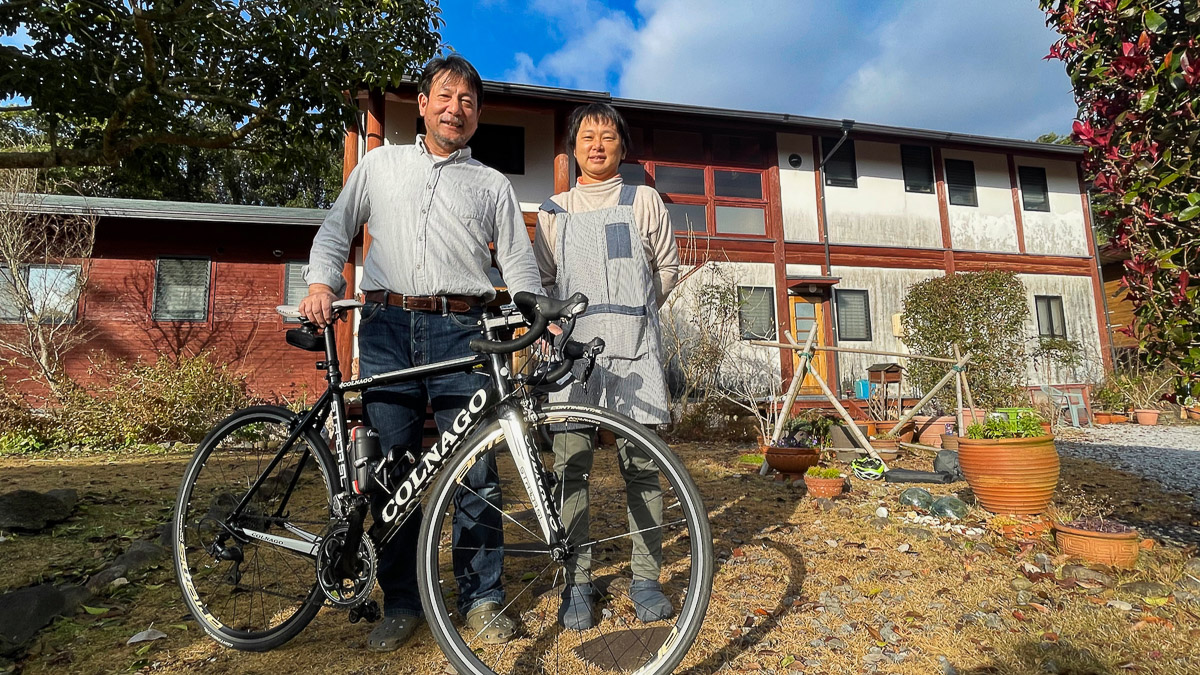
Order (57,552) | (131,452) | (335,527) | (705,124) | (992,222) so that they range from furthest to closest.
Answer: (992,222) → (705,124) → (131,452) → (57,552) → (335,527)

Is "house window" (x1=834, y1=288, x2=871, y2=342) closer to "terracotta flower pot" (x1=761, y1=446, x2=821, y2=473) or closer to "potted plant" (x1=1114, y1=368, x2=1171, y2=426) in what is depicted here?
"potted plant" (x1=1114, y1=368, x2=1171, y2=426)

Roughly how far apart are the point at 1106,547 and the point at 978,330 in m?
8.04

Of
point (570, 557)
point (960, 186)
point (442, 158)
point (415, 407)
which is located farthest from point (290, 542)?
point (960, 186)

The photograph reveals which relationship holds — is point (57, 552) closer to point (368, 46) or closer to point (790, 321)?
point (368, 46)

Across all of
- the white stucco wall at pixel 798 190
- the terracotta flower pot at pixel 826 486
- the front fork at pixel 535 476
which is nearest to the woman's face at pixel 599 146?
the front fork at pixel 535 476

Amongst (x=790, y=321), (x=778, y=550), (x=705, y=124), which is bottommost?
(x=778, y=550)

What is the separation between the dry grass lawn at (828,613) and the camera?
2010mm

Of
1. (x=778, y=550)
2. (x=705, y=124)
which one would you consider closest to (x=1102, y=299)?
(x=705, y=124)

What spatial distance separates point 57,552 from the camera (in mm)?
3143

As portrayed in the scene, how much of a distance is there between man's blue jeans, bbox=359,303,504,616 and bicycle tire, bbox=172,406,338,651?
25 centimetres

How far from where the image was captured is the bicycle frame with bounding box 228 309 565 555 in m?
1.80

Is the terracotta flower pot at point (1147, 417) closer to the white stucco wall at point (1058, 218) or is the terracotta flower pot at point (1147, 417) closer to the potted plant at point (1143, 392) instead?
the potted plant at point (1143, 392)

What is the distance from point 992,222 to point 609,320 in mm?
16158

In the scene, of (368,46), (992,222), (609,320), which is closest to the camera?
(609,320)
